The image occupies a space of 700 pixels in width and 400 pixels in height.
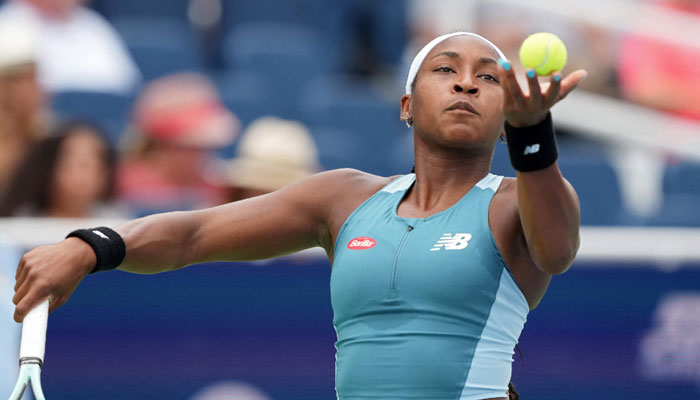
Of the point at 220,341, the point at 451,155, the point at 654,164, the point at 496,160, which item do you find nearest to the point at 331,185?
the point at 451,155

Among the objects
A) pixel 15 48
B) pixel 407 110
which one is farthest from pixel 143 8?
pixel 407 110

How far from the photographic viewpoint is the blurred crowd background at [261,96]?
643 centimetres

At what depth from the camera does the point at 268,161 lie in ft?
21.3

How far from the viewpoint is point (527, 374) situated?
5.75 metres

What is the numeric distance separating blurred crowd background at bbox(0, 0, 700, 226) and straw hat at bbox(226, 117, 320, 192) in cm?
1

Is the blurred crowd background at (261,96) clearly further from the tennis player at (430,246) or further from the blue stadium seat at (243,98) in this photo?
the tennis player at (430,246)

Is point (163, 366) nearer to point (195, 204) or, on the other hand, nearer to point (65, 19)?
point (195, 204)

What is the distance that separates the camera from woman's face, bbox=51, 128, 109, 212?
622 cm

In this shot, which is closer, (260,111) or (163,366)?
(163,366)

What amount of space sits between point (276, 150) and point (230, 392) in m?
1.55

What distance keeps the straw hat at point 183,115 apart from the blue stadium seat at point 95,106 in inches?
7.3

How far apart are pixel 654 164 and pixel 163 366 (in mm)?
3918

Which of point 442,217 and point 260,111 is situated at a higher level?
point 260,111

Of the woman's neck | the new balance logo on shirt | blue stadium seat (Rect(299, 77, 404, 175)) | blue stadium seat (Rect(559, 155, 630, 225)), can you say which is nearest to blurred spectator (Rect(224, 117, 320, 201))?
blue stadium seat (Rect(299, 77, 404, 175))
